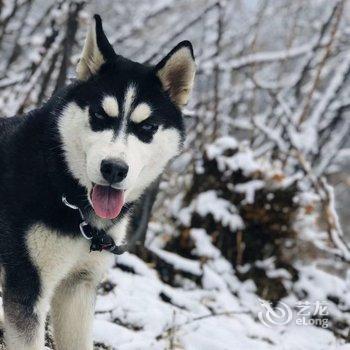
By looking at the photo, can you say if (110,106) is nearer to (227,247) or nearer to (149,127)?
(149,127)

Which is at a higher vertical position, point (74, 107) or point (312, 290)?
point (74, 107)

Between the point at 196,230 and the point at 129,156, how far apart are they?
3.60 m

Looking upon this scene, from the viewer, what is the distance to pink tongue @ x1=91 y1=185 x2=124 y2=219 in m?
2.96

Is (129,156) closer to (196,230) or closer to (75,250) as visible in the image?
(75,250)

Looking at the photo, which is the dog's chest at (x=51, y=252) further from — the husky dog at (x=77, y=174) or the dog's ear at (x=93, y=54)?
the dog's ear at (x=93, y=54)

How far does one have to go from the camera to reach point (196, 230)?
637 cm

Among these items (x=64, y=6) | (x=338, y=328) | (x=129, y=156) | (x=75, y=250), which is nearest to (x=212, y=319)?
(x=338, y=328)

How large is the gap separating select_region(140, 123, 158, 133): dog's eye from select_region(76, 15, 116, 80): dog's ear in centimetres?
42

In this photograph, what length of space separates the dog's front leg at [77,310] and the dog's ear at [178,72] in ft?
3.81

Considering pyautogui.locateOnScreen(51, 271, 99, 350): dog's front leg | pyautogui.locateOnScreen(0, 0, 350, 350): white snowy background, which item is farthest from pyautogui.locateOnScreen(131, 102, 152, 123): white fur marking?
pyautogui.locateOnScreen(0, 0, 350, 350): white snowy background
